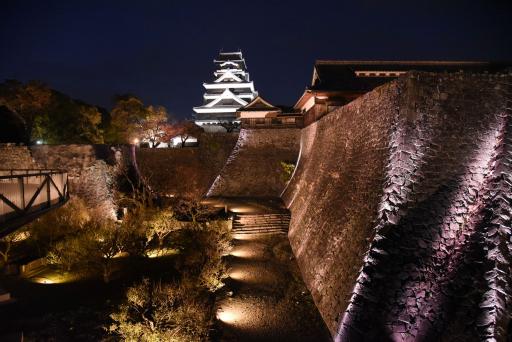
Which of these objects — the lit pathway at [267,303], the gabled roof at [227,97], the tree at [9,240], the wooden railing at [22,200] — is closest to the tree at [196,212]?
the lit pathway at [267,303]

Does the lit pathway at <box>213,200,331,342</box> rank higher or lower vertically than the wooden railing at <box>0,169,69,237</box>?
lower

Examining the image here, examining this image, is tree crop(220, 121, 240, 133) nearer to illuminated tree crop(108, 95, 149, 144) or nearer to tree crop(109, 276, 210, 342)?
illuminated tree crop(108, 95, 149, 144)

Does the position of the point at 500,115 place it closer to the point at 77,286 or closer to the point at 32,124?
the point at 77,286

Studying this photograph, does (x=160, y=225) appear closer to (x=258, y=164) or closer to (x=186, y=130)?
(x=258, y=164)

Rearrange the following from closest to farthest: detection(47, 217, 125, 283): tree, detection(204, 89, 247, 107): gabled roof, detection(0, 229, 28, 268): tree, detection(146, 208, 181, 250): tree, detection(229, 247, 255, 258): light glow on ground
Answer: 1. detection(47, 217, 125, 283): tree
2. detection(0, 229, 28, 268): tree
3. detection(146, 208, 181, 250): tree
4. detection(229, 247, 255, 258): light glow on ground
5. detection(204, 89, 247, 107): gabled roof

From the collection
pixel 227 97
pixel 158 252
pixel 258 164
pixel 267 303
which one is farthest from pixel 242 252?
pixel 227 97

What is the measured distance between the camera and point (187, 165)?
24.2 metres

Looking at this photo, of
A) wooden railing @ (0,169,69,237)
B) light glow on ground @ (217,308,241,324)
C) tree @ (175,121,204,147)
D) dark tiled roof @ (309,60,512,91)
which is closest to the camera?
wooden railing @ (0,169,69,237)

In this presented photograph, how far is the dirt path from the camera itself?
286 inches

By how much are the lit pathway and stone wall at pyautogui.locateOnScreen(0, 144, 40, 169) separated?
12492 millimetres

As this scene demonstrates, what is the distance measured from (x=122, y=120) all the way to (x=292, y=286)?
22038 mm

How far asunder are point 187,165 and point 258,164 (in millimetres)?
6206

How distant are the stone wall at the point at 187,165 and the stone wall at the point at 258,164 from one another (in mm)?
2391

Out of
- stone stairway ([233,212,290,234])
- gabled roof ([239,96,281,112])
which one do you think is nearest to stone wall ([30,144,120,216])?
stone stairway ([233,212,290,234])
